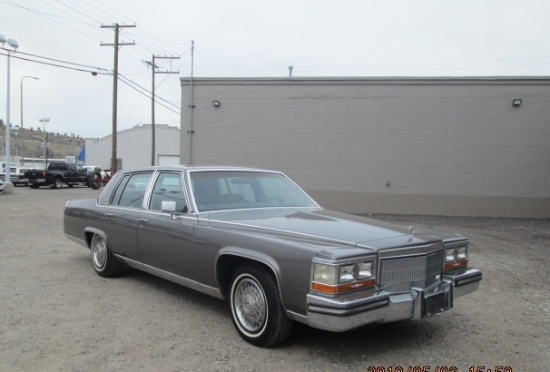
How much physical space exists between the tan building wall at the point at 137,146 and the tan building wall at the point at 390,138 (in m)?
36.6

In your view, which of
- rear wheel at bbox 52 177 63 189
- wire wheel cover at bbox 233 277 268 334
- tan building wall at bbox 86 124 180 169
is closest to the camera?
wire wheel cover at bbox 233 277 268 334

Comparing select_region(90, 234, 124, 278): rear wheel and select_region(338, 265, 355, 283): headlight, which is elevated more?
select_region(338, 265, 355, 283): headlight

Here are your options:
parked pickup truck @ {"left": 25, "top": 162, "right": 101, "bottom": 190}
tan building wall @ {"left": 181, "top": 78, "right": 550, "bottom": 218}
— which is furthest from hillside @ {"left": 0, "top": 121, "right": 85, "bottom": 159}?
tan building wall @ {"left": 181, "top": 78, "right": 550, "bottom": 218}

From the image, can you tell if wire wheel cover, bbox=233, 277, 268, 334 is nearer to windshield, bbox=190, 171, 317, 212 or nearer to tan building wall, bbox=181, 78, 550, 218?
windshield, bbox=190, 171, 317, 212

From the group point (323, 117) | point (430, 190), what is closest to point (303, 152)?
point (323, 117)

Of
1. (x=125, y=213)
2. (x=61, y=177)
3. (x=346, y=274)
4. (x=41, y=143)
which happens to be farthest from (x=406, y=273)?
(x=41, y=143)

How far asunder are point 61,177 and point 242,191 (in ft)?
95.6

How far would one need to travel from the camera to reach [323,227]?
406 cm

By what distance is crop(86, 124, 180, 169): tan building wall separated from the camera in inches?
2096

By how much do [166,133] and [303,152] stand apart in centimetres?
3966

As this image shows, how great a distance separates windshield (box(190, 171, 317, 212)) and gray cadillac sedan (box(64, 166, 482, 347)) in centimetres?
1

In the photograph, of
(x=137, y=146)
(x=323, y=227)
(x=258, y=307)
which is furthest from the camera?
(x=137, y=146)

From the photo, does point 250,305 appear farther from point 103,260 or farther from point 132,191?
point 103,260

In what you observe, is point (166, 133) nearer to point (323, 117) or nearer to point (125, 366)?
point (323, 117)
